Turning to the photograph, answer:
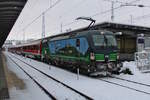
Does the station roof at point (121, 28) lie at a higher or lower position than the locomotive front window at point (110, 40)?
higher

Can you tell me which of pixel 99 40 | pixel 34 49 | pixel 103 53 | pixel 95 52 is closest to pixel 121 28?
pixel 99 40

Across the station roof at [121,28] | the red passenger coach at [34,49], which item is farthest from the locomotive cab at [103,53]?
the red passenger coach at [34,49]

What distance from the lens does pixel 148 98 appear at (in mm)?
9609

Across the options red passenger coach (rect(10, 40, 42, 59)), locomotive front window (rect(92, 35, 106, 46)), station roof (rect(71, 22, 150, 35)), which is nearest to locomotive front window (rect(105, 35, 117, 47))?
locomotive front window (rect(92, 35, 106, 46))

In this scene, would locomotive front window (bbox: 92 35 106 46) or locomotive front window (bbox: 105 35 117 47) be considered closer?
locomotive front window (bbox: 92 35 106 46)

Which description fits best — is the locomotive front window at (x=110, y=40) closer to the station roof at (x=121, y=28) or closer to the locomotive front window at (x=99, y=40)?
the locomotive front window at (x=99, y=40)

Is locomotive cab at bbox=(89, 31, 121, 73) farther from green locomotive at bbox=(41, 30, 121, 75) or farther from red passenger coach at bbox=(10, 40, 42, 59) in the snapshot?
red passenger coach at bbox=(10, 40, 42, 59)

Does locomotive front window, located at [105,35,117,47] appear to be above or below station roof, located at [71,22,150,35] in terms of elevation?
below

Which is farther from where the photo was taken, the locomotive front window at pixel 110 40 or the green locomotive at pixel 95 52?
the locomotive front window at pixel 110 40

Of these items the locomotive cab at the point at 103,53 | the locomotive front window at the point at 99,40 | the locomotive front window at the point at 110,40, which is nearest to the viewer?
the locomotive cab at the point at 103,53

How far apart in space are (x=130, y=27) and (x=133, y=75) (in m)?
12.8

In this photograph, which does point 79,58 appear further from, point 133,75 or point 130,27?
point 130,27

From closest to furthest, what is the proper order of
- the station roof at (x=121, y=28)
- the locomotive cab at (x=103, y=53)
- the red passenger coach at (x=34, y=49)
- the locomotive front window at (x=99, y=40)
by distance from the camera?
the locomotive cab at (x=103, y=53)
the locomotive front window at (x=99, y=40)
the station roof at (x=121, y=28)
the red passenger coach at (x=34, y=49)

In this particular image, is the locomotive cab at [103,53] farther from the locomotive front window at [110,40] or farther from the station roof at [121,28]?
the station roof at [121,28]
